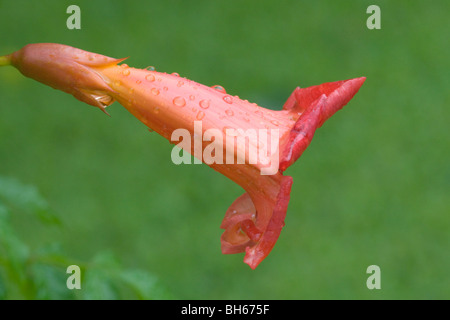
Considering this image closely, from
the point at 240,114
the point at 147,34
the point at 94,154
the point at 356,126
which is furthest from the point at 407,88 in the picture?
the point at 240,114

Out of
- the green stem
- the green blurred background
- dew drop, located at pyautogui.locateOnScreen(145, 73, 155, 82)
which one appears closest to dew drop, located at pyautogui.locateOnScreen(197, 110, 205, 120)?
dew drop, located at pyautogui.locateOnScreen(145, 73, 155, 82)

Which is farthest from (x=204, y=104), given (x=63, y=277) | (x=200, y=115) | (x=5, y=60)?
(x=63, y=277)

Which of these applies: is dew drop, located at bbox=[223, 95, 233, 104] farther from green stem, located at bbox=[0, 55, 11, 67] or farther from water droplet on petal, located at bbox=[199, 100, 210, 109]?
green stem, located at bbox=[0, 55, 11, 67]

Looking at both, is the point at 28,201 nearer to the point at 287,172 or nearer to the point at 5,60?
the point at 5,60

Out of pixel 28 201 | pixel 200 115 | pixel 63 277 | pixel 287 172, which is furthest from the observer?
pixel 287 172

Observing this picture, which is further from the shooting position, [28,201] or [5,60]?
[28,201]

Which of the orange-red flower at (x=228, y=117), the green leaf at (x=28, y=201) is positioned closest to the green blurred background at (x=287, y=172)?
the green leaf at (x=28, y=201)

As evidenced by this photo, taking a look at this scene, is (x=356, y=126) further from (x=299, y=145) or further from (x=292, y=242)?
(x=299, y=145)
